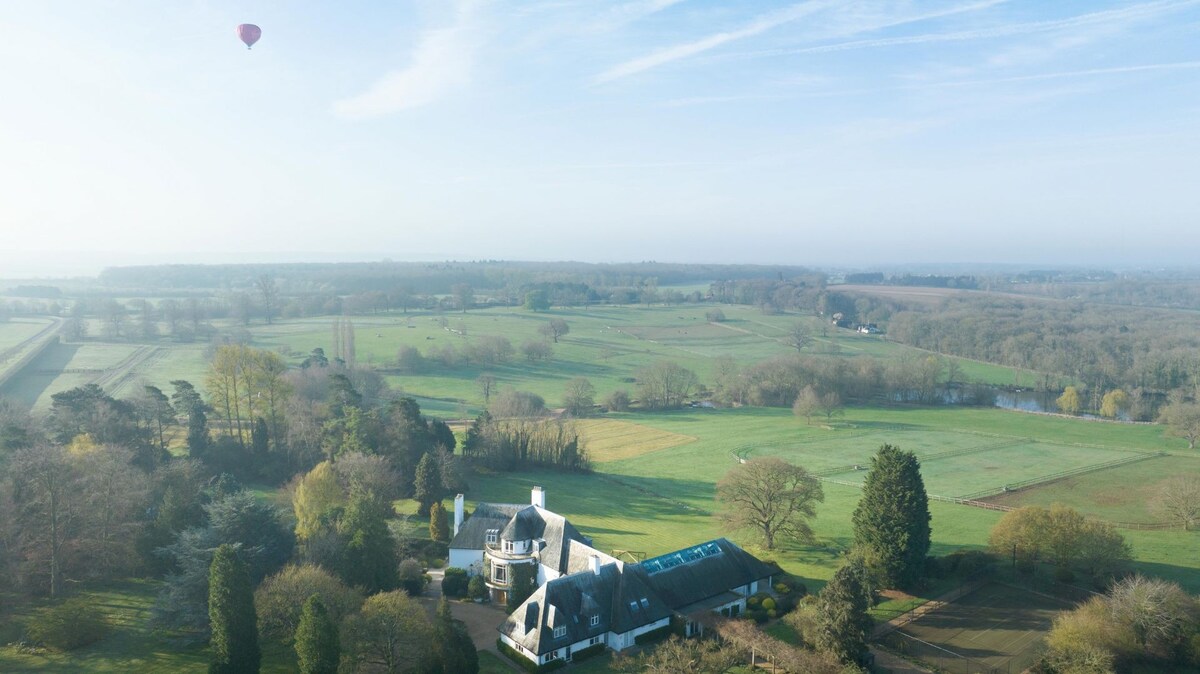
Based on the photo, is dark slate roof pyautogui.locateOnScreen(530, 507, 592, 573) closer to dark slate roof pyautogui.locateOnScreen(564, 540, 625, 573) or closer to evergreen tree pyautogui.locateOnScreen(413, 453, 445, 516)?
dark slate roof pyautogui.locateOnScreen(564, 540, 625, 573)

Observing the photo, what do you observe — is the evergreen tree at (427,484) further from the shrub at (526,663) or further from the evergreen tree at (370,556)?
the shrub at (526,663)

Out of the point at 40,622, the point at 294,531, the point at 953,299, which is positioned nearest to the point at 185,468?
the point at 294,531

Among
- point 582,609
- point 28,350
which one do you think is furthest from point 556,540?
point 28,350

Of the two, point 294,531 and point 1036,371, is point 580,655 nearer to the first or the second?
point 294,531

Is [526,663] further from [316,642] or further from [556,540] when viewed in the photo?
[316,642]

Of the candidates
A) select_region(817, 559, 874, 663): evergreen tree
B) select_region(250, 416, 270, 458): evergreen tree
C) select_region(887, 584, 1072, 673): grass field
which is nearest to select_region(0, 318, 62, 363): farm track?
select_region(250, 416, 270, 458): evergreen tree

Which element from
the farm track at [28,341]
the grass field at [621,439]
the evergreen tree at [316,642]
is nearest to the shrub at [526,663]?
the evergreen tree at [316,642]
